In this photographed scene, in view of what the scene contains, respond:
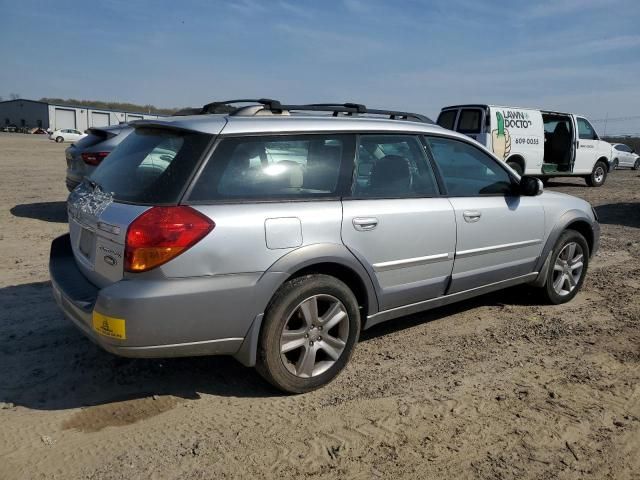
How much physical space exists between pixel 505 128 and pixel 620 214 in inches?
145

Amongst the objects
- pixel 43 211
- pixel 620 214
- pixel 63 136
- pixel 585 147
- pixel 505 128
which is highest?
pixel 505 128

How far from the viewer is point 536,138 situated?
14.5 metres

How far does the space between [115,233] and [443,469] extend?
2.04 m

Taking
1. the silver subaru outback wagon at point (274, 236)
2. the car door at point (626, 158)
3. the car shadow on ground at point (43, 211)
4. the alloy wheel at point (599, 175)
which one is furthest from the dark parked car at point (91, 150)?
the car door at point (626, 158)

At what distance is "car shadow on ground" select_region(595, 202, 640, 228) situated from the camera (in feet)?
32.8

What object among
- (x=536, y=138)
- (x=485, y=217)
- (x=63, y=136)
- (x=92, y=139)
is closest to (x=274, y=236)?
(x=485, y=217)

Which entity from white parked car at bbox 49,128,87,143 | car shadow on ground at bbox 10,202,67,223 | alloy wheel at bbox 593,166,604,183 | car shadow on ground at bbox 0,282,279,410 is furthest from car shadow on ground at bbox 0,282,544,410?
white parked car at bbox 49,128,87,143

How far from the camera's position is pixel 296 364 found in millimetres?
3355

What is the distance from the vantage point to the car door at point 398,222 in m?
3.54

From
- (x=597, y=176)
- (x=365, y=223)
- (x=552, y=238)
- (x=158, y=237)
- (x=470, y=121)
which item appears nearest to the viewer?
(x=158, y=237)

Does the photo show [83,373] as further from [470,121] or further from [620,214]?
[470,121]

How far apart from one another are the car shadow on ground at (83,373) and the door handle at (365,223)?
3.69 feet

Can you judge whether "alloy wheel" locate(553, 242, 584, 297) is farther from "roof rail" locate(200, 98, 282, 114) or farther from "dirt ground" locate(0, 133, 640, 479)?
"roof rail" locate(200, 98, 282, 114)

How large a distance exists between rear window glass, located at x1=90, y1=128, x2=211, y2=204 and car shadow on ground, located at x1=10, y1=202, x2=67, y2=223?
220 inches
